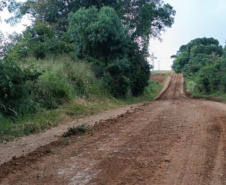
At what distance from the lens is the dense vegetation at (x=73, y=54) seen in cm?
1037

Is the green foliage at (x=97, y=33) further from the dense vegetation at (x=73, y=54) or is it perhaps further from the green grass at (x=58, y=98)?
the green grass at (x=58, y=98)

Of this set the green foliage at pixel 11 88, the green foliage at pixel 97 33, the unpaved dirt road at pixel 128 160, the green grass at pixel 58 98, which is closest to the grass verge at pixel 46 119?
the green grass at pixel 58 98

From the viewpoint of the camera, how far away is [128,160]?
5.11m

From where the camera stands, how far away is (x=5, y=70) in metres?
9.55

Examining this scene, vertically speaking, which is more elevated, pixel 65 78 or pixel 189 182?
pixel 65 78

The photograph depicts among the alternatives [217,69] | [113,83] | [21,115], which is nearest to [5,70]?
[21,115]

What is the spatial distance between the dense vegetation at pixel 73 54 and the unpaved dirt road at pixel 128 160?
3.74m

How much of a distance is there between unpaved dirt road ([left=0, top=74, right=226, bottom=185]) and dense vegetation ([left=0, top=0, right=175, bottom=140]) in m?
Result: 3.74

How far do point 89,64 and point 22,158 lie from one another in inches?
576

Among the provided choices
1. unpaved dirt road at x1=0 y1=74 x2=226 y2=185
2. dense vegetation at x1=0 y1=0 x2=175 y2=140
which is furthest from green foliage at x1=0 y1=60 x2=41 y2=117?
unpaved dirt road at x1=0 y1=74 x2=226 y2=185

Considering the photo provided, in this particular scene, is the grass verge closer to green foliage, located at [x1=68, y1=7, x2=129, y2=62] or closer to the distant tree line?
the distant tree line

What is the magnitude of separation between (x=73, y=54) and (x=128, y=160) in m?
15.2

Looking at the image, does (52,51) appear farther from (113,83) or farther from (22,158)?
(22,158)

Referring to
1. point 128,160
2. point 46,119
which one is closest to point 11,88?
point 46,119
